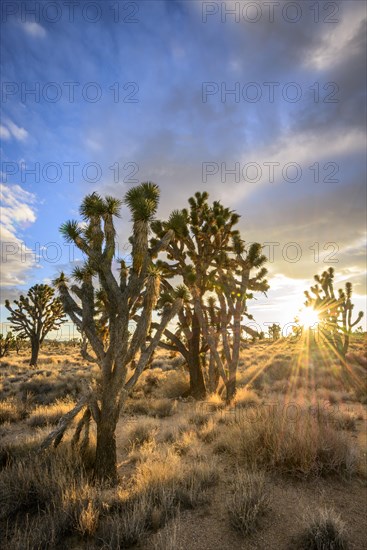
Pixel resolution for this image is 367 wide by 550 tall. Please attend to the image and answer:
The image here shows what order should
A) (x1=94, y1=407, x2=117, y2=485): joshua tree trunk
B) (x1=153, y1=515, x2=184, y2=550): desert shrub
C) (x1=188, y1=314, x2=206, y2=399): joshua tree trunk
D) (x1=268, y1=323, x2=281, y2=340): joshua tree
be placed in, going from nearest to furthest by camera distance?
(x1=153, y1=515, x2=184, y2=550): desert shrub < (x1=94, y1=407, x2=117, y2=485): joshua tree trunk < (x1=188, y1=314, x2=206, y2=399): joshua tree trunk < (x1=268, y1=323, x2=281, y2=340): joshua tree

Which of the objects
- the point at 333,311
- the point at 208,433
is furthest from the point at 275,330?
the point at 208,433

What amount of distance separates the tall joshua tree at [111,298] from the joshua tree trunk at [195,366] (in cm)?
745

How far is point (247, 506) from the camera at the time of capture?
4418mm

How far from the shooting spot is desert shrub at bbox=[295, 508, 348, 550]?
380 cm

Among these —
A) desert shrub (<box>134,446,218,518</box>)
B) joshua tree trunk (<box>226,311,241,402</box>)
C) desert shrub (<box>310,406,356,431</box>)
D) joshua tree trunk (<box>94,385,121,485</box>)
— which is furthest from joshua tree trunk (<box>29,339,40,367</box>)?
desert shrub (<box>134,446,218,518</box>)

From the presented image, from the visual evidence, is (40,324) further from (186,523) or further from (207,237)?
(186,523)

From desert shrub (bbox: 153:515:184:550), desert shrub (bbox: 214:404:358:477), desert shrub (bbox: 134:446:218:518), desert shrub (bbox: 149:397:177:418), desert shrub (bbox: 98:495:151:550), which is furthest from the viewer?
desert shrub (bbox: 149:397:177:418)

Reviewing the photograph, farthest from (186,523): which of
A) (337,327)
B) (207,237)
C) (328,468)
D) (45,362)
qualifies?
(45,362)

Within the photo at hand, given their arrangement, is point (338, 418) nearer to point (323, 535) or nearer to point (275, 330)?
point (323, 535)

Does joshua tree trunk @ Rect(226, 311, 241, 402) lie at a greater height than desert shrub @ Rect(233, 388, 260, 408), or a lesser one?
greater

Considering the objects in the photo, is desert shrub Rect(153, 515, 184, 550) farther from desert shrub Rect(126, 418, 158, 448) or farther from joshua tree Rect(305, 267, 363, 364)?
joshua tree Rect(305, 267, 363, 364)

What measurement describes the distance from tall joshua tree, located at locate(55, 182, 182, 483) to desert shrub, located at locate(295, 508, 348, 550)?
11.3ft

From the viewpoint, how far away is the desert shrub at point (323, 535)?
12.5 ft

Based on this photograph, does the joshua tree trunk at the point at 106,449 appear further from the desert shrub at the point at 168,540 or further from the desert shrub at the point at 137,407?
the desert shrub at the point at 137,407
